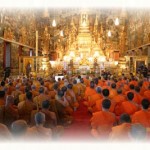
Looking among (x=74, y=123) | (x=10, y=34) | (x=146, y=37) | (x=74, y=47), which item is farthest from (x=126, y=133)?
(x=74, y=47)

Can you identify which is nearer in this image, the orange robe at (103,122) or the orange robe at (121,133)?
the orange robe at (121,133)

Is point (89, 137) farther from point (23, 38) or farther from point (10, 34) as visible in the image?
point (23, 38)

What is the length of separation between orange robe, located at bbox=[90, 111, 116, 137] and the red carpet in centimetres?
51

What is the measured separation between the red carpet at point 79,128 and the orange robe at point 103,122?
0.51 m

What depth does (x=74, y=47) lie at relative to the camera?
32.3 m

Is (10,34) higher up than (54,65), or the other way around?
(10,34)

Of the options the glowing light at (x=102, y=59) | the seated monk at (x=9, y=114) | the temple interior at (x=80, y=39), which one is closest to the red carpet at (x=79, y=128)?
the seated monk at (x=9, y=114)

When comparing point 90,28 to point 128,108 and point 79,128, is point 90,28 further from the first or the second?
point 128,108

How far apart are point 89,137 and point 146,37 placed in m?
19.2

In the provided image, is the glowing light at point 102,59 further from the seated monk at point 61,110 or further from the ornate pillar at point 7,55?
the seated monk at point 61,110

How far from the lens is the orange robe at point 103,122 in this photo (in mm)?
6258

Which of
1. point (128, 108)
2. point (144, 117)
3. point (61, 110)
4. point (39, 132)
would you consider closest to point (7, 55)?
point (61, 110)

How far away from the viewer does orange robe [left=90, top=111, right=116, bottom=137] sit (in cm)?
626

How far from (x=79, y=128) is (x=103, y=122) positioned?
2.26 m
